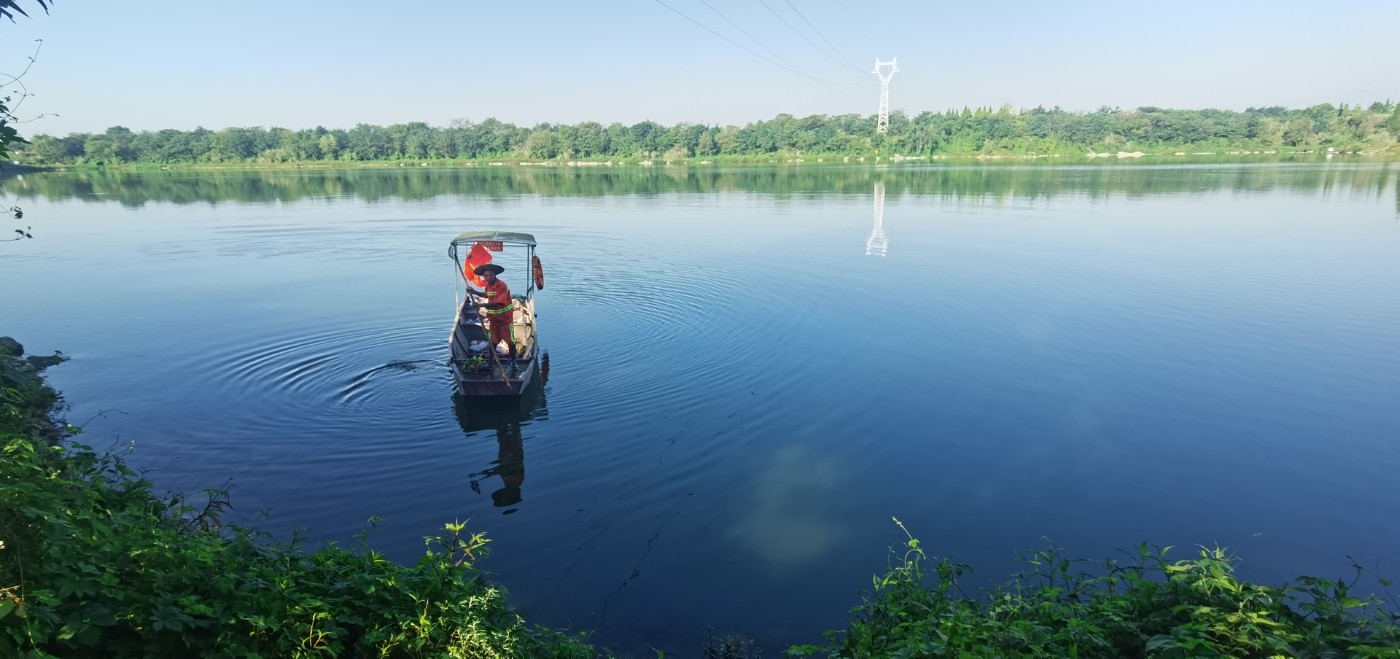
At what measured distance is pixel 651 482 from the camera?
33.7ft

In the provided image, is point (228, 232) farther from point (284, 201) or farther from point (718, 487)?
point (718, 487)

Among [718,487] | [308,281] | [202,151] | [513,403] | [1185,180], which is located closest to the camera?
[718,487]

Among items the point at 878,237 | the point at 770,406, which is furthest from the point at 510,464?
the point at 878,237

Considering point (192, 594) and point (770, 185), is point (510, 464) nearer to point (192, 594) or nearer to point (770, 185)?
point (192, 594)

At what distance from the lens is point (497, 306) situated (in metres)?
13.4

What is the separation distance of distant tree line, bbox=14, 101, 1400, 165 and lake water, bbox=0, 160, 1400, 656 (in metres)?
92.1

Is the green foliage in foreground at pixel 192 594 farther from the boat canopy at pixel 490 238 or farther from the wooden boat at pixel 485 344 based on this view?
the boat canopy at pixel 490 238

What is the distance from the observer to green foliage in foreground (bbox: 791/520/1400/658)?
425 centimetres

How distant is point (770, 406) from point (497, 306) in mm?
5999

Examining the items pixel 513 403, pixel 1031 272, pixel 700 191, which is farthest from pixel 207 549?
pixel 700 191

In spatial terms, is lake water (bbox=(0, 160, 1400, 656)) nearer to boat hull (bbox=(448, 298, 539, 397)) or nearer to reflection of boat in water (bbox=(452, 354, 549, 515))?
reflection of boat in water (bbox=(452, 354, 549, 515))

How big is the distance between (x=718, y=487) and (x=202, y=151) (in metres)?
140

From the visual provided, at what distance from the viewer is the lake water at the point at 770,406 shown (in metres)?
8.66

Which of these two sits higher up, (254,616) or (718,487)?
(254,616)
